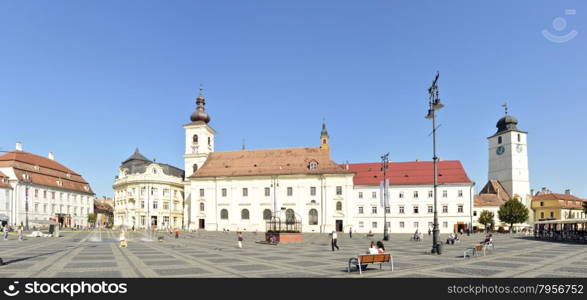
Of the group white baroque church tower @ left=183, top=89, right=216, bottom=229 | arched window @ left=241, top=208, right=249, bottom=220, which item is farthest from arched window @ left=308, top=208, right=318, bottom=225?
white baroque church tower @ left=183, top=89, right=216, bottom=229

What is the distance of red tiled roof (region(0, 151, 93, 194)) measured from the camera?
67.9 m

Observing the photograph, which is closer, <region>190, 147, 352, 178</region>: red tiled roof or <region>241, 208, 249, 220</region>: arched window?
<region>190, 147, 352, 178</region>: red tiled roof

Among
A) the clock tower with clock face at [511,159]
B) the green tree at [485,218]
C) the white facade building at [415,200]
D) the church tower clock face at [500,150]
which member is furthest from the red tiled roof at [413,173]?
the church tower clock face at [500,150]

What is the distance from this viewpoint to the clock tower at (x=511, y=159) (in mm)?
90812

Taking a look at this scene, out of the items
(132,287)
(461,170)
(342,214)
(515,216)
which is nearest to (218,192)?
(342,214)

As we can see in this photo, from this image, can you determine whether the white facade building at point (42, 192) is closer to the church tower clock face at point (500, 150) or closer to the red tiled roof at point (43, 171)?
the red tiled roof at point (43, 171)

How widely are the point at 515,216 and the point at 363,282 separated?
67.4 m

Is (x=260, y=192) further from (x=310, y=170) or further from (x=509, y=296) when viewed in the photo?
(x=509, y=296)

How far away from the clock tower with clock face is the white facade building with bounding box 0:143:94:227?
9613 centimetres

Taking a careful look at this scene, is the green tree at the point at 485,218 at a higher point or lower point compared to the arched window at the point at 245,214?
lower

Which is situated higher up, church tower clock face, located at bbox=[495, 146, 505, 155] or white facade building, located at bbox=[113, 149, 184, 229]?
church tower clock face, located at bbox=[495, 146, 505, 155]

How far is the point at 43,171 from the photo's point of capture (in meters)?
74.4

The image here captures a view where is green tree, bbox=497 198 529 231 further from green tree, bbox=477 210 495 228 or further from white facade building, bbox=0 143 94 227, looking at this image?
white facade building, bbox=0 143 94 227

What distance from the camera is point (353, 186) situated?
216ft
